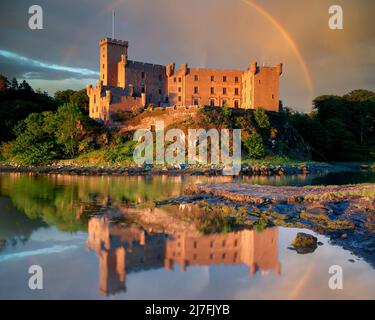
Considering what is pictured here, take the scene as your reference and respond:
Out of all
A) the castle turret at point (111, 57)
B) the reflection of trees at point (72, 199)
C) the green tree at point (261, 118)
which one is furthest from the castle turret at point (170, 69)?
the reflection of trees at point (72, 199)

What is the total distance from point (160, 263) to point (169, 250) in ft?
3.80

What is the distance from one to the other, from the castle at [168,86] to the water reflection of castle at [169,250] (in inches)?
1837

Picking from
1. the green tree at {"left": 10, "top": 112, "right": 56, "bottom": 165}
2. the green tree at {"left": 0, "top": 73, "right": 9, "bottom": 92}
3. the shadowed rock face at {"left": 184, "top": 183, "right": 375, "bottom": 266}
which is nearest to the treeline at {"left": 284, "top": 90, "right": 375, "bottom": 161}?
the green tree at {"left": 10, "top": 112, "right": 56, "bottom": 165}

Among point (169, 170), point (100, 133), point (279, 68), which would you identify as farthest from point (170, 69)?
point (169, 170)

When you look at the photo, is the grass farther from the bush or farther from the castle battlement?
the castle battlement

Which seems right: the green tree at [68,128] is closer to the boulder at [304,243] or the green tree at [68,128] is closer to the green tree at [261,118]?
the green tree at [261,118]

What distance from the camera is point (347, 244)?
11.7 m

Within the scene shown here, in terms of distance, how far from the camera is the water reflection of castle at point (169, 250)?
9.74m

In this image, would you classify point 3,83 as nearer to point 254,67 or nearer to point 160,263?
point 254,67

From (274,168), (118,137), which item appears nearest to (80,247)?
(274,168)

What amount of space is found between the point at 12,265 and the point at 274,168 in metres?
38.2

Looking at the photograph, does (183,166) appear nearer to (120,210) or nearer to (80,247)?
(120,210)

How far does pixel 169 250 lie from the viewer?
11.3m

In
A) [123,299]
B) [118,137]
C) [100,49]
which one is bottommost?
[123,299]
